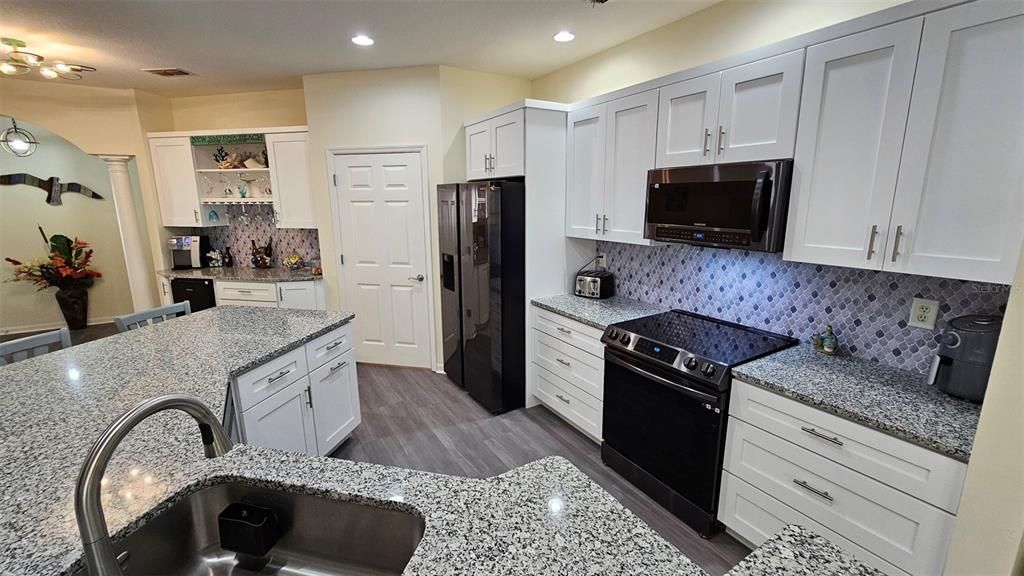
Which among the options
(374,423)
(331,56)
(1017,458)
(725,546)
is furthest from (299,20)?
(725,546)

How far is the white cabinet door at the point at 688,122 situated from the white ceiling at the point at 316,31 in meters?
0.61

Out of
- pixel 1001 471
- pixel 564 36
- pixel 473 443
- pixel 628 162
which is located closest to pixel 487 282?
pixel 473 443

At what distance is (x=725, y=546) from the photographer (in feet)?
6.49

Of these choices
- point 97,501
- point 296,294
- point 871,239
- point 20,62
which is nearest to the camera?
point 97,501

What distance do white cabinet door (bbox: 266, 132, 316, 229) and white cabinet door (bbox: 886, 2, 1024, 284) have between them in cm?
429

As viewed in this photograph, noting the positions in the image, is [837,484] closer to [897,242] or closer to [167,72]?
[897,242]

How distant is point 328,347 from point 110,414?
43.6 inches

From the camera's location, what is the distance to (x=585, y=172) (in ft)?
9.61

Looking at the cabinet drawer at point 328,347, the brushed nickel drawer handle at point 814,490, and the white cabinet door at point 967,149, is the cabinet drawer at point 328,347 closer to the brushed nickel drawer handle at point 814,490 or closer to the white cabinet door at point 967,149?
the brushed nickel drawer handle at point 814,490

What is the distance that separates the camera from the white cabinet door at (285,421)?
1968mm

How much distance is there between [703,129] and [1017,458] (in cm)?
172

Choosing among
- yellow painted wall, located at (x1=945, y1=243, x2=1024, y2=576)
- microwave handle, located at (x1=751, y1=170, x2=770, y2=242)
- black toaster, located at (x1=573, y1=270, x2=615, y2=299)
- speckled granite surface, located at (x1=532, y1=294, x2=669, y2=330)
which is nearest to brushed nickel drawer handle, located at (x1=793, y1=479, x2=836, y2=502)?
yellow painted wall, located at (x1=945, y1=243, x2=1024, y2=576)

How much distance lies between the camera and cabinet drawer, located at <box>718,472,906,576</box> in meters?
1.70

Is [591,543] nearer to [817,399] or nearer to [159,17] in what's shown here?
[817,399]
